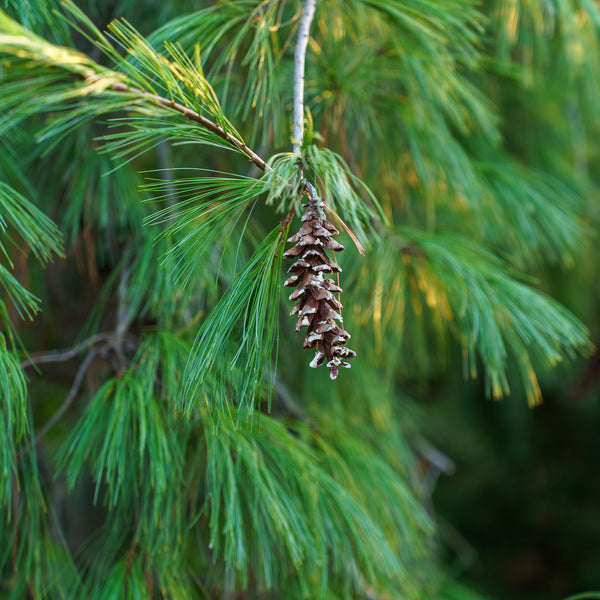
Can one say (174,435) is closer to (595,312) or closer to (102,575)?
(102,575)

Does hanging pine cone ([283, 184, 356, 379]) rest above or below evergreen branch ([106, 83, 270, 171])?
below

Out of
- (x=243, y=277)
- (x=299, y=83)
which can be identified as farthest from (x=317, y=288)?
(x=299, y=83)

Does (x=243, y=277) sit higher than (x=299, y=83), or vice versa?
(x=299, y=83)

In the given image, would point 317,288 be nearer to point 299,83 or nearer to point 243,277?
point 243,277

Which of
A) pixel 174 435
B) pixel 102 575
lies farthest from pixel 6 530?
pixel 174 435

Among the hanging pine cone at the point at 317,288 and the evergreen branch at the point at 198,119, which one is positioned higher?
the evergreen branch at the point at 198,119
